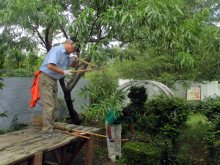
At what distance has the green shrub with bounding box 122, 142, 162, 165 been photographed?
3516 millimetres

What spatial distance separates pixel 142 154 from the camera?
3.62m

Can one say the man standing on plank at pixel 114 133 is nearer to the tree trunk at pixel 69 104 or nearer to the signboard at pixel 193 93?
the tree trunk at pixel 69 104

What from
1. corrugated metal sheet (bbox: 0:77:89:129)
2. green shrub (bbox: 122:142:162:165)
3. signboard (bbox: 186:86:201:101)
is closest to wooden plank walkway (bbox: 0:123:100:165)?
green shrub (bbox: 122:142:162:165)

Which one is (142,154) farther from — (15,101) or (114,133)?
(15,101)

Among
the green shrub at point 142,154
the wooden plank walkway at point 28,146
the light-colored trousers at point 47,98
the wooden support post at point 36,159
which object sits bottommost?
the green shrub at point 142,154

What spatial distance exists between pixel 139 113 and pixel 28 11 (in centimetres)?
488

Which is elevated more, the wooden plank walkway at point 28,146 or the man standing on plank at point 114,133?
the wooden plank walkway at point 28,146

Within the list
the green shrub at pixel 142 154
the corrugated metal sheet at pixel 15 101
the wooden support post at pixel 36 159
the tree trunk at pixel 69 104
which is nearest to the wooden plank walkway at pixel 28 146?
the wooden support post at pixel 36 159

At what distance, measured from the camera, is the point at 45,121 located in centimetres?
277

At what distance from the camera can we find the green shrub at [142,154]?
3516 mm

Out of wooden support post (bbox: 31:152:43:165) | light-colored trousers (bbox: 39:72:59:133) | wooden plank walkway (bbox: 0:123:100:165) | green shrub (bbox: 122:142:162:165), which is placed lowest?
green shrub (bbox: 122:142:162:165)

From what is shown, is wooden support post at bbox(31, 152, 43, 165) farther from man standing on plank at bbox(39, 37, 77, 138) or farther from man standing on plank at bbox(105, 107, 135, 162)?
man standing on plank at bbox(105, 107, 135, 162)

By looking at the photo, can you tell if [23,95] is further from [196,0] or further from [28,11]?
[196,0]

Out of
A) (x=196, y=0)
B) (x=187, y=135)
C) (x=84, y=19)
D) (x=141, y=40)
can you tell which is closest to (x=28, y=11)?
(x=84, y=19)
